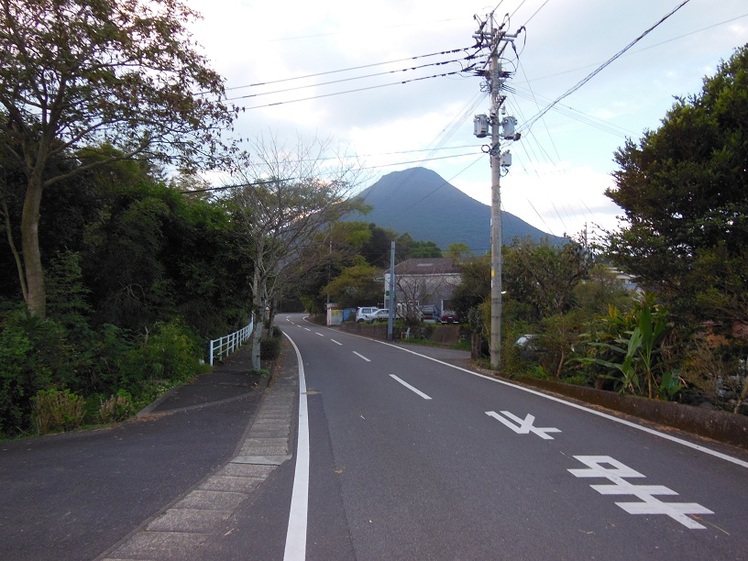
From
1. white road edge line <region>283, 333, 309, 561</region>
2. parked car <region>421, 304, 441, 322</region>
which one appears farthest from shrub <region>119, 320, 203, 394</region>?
parked car <region>421, 304, 441, 322</region>

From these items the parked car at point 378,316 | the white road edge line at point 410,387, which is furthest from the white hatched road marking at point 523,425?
the parked car at point 378,316

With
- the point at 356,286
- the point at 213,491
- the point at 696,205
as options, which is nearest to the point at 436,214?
the point at 356,286

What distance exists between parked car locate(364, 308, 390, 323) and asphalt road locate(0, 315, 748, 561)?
40.5m

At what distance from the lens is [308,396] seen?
38.0 ft

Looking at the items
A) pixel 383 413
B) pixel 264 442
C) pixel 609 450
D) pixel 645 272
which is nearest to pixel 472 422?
pixel 383 413

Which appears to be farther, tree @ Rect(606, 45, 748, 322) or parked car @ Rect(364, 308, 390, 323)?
parked car @ Rect(364, 308, 390, 323)

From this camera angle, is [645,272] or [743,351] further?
[645,272]

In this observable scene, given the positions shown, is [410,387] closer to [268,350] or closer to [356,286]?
[268,350]

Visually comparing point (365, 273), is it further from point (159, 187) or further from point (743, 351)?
point (743, 351)

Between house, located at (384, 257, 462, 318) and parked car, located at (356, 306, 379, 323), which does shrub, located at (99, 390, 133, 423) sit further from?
parked car, located at (356, 306, 379, 323)

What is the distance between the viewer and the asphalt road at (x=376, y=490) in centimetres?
381

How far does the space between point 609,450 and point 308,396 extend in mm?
6650

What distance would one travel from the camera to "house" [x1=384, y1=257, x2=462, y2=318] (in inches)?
1629

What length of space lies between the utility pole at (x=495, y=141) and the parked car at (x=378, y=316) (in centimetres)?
3242
